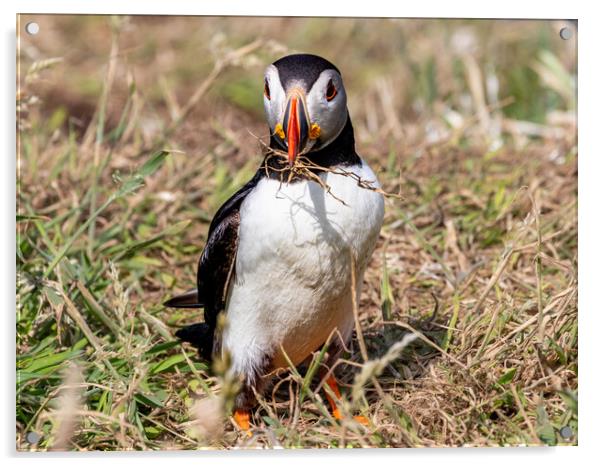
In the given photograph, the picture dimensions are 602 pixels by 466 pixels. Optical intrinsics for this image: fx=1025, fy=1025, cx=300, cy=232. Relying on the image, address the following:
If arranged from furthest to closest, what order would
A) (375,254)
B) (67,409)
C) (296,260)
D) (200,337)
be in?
(375,254)
(200,337)
(296,260)
(67,409)

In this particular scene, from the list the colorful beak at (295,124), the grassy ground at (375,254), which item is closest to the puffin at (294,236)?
the colorful beak at (295,124)

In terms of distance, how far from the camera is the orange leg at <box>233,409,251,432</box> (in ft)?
10.8

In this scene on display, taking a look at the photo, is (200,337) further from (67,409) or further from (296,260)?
(67,409)

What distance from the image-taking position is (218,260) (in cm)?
324

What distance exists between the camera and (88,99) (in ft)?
18.8

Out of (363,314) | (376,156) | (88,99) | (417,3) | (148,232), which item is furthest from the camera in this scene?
(88,99)

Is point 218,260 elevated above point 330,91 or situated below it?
below

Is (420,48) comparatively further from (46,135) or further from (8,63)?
(8,63)

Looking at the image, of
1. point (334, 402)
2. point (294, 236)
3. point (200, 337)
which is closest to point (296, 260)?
point (294, 236)

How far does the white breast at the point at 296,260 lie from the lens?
301 centimetres

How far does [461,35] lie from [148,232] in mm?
1864

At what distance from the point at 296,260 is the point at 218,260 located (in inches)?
12.5

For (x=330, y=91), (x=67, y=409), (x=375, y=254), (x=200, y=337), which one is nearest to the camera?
(x=67, y=409)
